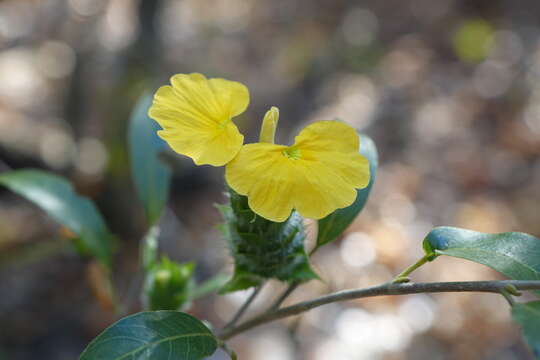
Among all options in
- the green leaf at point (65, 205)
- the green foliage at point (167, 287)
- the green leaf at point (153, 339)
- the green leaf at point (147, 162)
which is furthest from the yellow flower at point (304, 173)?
the green leaf at point (65, 205)

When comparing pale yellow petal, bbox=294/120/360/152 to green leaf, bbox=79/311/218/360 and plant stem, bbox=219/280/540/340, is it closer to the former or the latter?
plant stem, bbox=219/280/540/340

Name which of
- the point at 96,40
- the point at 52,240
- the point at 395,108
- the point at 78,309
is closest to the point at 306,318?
the point at 78,309

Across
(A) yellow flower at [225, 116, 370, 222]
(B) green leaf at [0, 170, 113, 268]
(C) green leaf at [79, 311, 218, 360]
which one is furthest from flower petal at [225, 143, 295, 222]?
(B) green leaf at [0, 170, 113, 268]

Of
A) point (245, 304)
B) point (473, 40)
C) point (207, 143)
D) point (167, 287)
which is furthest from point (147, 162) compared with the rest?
point (473, 40)

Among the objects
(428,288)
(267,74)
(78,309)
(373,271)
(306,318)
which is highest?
(428,288)

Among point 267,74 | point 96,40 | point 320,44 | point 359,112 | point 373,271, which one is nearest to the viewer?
point 373,271

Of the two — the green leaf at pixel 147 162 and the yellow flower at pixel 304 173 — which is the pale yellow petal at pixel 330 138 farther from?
the green leaf at pixel 147 162

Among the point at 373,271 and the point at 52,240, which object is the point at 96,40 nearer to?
the point at 52,240
